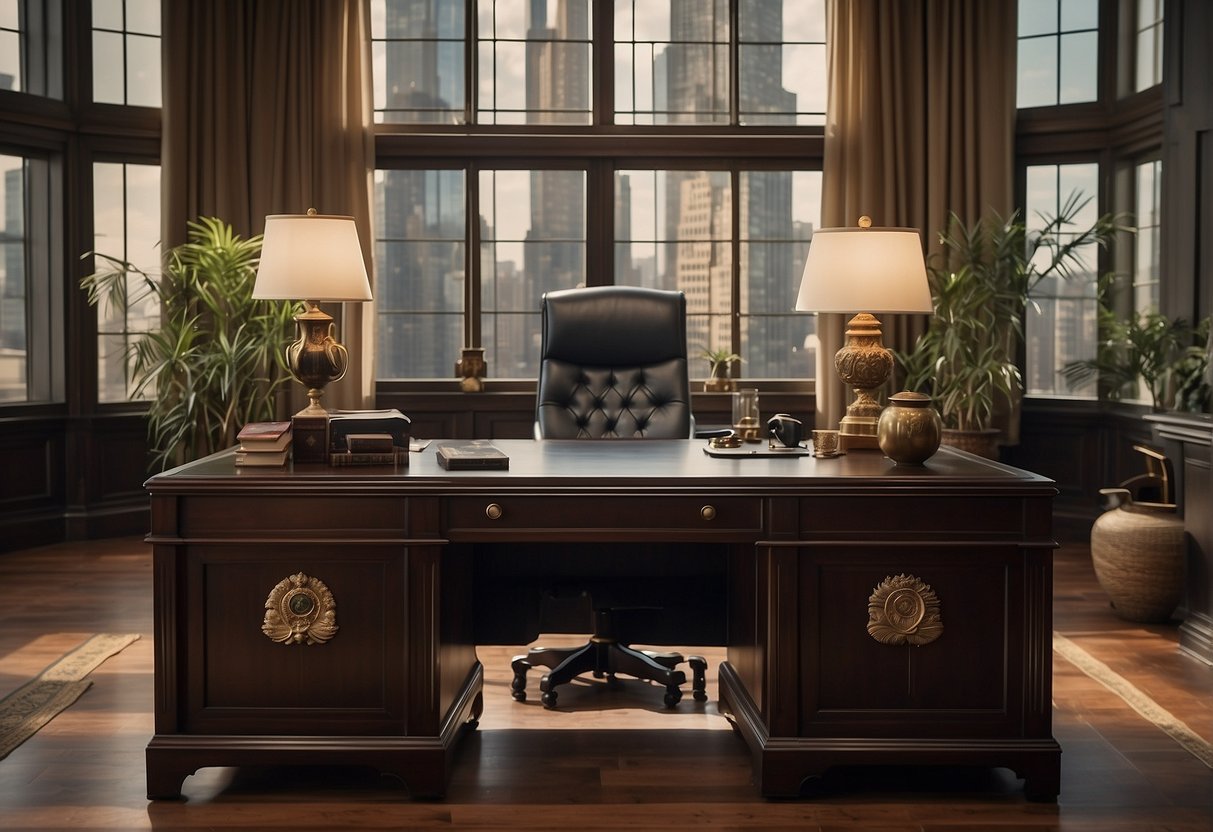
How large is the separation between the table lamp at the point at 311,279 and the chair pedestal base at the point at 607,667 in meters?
1.02

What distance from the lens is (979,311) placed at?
247 inches

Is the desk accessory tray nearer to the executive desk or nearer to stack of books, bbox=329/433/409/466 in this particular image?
the executive desk

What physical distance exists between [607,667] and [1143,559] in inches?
82.8

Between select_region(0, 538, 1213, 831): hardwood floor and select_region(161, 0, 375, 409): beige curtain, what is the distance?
10.1ft

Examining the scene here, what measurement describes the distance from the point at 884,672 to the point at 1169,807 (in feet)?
2.23

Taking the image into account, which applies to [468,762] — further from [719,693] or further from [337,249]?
[337,249]

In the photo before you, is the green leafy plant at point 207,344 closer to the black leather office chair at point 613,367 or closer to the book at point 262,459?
the black leather office chair at point 613,367

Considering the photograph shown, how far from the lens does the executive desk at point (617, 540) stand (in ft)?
9.45

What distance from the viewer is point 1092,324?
21.5ft

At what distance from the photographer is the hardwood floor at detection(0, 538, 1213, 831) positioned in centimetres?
278

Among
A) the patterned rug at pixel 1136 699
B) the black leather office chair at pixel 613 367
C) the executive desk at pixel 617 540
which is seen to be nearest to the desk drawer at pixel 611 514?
the executive desk at pixel 617 540

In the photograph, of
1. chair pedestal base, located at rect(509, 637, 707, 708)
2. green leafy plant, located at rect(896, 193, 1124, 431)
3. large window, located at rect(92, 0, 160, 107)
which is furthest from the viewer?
large window, located at rect(92, 0, 160, 107)

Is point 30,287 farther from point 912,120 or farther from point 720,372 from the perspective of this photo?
point 912,120

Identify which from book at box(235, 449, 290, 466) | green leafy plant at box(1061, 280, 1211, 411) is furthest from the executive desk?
green leafy plant at box(1061, 280, 1211, 411)
